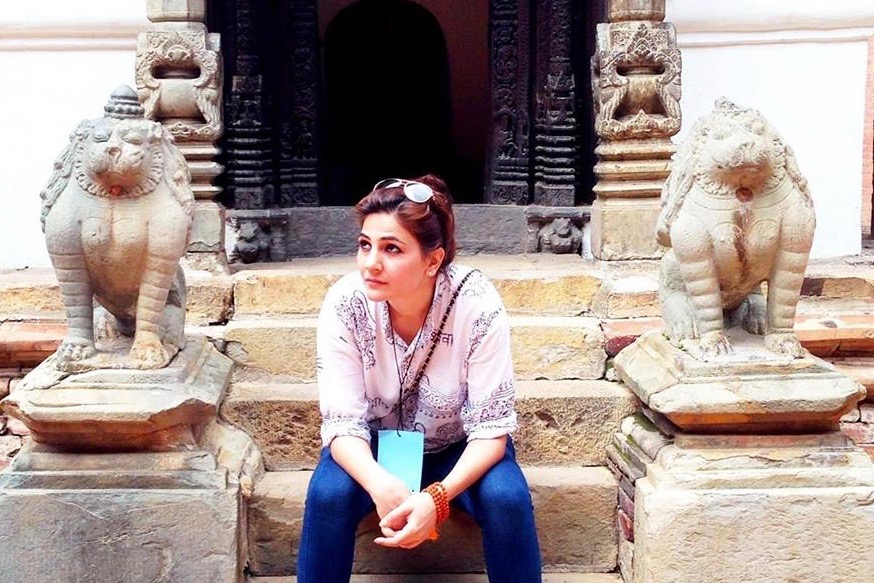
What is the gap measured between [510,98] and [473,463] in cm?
370

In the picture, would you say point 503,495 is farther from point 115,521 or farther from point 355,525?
point 115,521

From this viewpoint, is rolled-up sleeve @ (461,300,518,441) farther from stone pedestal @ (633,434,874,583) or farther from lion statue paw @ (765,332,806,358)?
lion statue paw @ (765,332,806,358)

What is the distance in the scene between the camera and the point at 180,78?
470 centimetres

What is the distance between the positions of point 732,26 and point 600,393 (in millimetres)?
2793

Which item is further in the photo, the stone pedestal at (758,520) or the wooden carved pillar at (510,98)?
the wooden carved pillar at (510,98)

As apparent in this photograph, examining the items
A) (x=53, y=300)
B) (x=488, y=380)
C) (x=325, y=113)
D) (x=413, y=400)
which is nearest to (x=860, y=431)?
(x=488, y=380)

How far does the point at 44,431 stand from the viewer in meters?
3.11

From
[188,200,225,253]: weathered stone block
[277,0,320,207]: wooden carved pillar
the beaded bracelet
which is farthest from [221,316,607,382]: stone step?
[277,0,320,207]: wooden carved pillar

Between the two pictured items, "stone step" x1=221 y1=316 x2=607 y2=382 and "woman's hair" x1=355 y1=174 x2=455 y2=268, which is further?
"stone step" x1=221 y1=316 x2=607 y2=382

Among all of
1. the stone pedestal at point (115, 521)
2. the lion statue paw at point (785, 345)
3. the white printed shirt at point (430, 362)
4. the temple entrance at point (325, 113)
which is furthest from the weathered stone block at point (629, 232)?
the stone pedestal at point (115, 521)

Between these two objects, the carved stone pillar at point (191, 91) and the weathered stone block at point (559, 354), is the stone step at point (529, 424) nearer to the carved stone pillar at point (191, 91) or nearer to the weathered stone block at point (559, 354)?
the weathered stone block at point (559, 354)

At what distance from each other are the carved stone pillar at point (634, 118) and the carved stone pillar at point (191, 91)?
1.76 meters

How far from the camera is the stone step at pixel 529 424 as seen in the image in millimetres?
3691

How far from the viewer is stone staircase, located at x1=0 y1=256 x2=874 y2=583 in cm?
341
